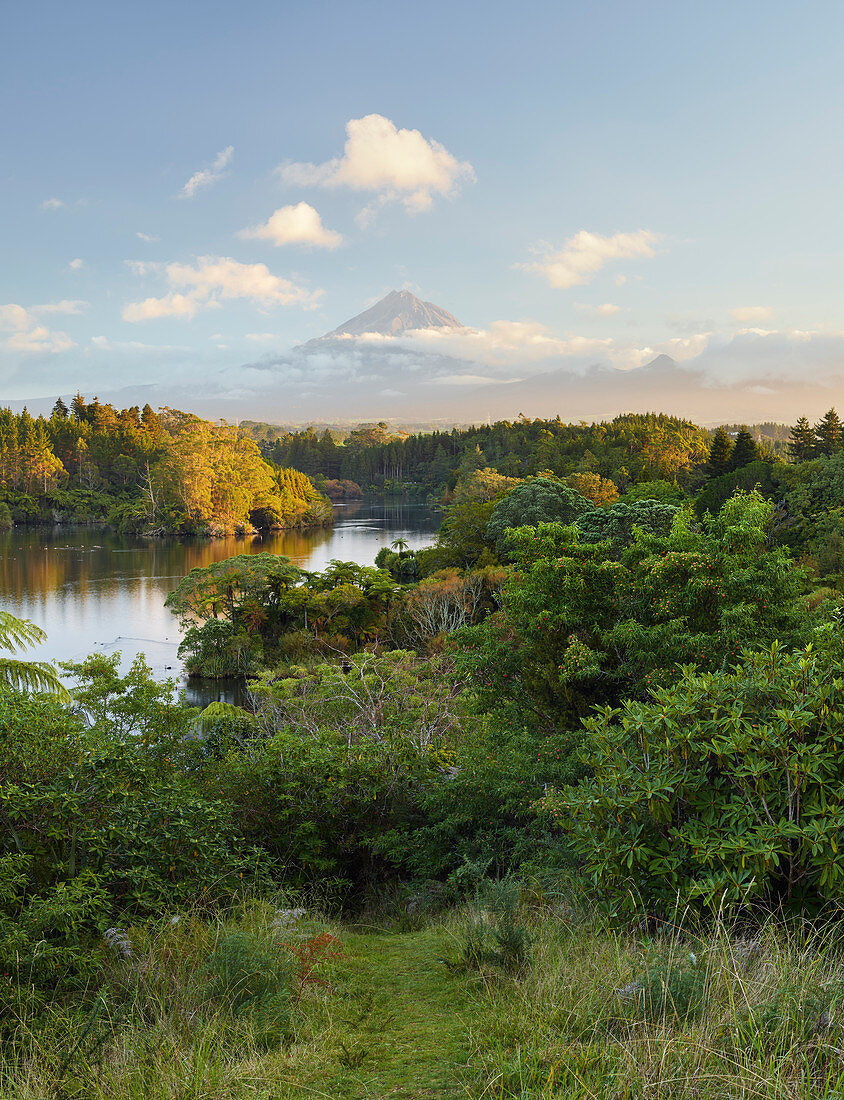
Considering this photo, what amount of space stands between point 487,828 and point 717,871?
3563 mm

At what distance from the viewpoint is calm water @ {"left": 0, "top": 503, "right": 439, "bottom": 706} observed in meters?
28.2

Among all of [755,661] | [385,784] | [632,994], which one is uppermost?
[755,661]

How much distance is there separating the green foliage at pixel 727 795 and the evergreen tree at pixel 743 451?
39858 mm

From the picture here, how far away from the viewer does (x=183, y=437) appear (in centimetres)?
6944

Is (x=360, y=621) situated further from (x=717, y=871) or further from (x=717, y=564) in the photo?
(x=717, y=871)

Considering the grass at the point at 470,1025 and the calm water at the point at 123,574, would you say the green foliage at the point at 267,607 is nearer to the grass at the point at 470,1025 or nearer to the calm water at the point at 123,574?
the calm water at the point at 123,574

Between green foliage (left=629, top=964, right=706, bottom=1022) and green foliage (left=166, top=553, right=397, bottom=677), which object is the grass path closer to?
green foliage (left=629, top=964, right=706, bottom=1022)

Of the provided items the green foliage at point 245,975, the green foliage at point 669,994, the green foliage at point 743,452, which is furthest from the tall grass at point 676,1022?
the green foliage at point 743,452

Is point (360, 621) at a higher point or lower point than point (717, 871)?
lower

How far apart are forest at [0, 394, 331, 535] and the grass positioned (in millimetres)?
64616

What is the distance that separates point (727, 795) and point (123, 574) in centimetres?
4446

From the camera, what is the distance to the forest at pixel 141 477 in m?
66.3

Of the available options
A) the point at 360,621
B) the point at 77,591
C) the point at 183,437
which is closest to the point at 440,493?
the point at 183,437

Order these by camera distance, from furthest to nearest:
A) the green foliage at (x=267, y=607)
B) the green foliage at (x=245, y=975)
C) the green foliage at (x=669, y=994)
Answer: the green foliage at (x=267, y=607) < the green foliage at (x=245, y=975) < the green foliage at (x=669, y=994)
